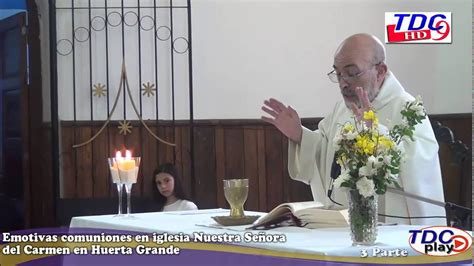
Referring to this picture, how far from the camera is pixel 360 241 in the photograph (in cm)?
156

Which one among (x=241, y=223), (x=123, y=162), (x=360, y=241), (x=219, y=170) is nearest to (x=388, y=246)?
(x=360, y=241)

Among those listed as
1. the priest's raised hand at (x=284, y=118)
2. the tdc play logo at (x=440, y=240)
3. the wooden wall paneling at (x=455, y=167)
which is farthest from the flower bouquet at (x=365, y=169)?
the wooden wall paneling at (x=455, y=167)

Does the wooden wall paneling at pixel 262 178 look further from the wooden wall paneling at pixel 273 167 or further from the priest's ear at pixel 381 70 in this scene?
the priest's ear at pixel 381 70

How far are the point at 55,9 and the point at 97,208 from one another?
0.95m

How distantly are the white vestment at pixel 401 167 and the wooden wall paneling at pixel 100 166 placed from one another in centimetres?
163

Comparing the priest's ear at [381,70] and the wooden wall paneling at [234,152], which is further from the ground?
the priest's ear at [381,70]

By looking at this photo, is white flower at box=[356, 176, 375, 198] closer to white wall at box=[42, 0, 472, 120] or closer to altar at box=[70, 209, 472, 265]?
altar at box=[70, 209, 472, 265]

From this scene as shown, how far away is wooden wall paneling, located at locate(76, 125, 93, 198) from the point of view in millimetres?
4023

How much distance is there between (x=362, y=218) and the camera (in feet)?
5.18

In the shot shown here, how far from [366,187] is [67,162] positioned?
105 inches

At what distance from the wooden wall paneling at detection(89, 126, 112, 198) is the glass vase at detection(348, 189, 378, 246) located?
2.56 meters

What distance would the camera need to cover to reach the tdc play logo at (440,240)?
162cm

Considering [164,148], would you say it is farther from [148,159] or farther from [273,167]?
[273,167]

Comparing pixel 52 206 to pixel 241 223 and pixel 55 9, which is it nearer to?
pixel 55 9
